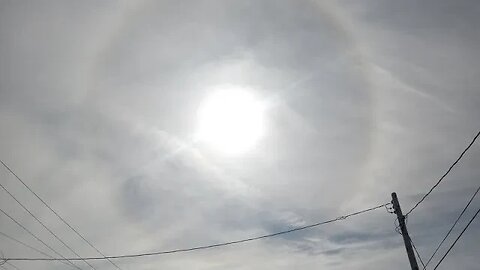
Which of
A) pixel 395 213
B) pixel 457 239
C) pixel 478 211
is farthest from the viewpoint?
pixel 395 213

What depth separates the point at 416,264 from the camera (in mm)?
20469

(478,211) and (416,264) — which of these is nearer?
(478,211)

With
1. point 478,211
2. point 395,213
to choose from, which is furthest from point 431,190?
point 478,211

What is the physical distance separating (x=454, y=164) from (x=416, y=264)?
21.7 ft

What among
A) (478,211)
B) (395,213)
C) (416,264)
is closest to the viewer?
(478,211)

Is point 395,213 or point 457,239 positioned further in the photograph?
point 395,213

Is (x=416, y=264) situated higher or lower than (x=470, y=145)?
lower

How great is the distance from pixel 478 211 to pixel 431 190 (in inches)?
224

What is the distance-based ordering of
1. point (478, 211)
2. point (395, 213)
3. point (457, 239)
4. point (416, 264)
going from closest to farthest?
point (478, 211) → point (457, 239) → point (416, 264) → point (395, 213)

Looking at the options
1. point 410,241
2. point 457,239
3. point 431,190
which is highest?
point 431,190

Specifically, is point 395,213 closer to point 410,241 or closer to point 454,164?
point 410,241

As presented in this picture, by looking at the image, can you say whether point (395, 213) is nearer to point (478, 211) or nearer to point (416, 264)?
point (416, 264)

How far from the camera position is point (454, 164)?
17000 millimetres

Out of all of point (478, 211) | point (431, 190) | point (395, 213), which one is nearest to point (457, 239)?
point (478, 211)
